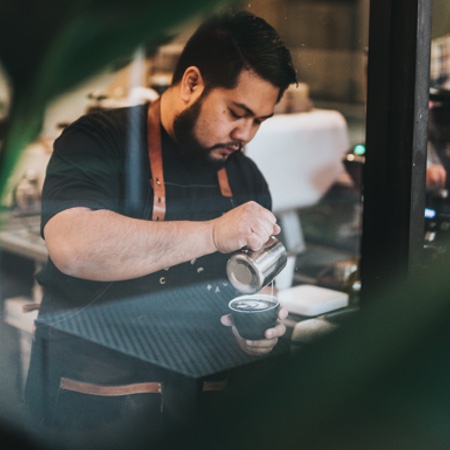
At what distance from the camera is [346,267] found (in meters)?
2.06

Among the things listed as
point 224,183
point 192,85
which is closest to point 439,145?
point 224,183

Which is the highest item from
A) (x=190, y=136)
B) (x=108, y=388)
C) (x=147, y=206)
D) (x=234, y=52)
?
(x=234, y=52)

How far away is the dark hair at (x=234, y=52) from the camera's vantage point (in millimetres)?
1101

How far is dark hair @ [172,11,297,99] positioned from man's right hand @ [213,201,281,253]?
24 centimetres

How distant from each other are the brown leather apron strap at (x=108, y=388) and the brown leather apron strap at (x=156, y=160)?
30cm

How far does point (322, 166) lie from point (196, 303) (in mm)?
1593

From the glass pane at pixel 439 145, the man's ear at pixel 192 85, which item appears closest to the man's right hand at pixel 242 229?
the man's ear at pixel 192 85

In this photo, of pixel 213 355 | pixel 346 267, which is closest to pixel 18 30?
pixel 213 355

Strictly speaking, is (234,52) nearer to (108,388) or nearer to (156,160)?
(156,160)

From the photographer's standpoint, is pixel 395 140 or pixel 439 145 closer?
pixel 395 140

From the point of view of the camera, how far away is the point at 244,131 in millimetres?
1226

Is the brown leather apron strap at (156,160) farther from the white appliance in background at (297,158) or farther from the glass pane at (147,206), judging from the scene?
the white appliance in background at (297,158)

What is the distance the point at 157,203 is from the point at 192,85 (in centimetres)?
22

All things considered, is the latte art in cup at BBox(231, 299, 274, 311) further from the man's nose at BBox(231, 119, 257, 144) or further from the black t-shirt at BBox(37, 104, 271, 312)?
the man's nose at BBox(231, 119, 257, 144)
